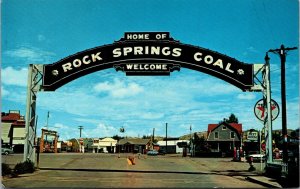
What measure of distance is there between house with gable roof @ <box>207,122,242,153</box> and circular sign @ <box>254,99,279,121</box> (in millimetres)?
60140

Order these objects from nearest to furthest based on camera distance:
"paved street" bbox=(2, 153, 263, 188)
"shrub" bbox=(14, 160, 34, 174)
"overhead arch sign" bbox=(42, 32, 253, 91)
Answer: "paved street" bbox=(2, 153, 263, 188), "shrub" bbox=(14, 160, 34, 174), "overhead arch sign" bbox=(42, 32, 253, 91)

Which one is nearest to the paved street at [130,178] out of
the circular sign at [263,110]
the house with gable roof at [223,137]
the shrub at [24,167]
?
the shrub at [24,167]

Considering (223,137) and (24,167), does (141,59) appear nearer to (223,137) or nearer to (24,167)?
(24,167)

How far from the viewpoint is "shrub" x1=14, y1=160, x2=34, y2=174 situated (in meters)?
22.4

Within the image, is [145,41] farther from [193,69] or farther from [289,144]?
[289,144]

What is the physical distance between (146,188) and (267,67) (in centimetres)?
1289

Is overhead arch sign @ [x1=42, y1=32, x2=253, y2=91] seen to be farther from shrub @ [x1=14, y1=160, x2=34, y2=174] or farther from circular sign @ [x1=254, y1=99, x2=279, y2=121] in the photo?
shrub @ [x1=14, y1=160, x2=34, y2=174]

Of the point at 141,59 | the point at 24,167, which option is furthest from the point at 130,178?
the point at 141,59

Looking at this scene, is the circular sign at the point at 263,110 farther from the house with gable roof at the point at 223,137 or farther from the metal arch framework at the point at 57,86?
the house with gable roof at the point at 223,137

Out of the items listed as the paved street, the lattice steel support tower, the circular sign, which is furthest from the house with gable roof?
the lattice steel support tower

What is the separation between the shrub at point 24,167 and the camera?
22438 mm

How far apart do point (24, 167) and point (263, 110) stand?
48.4 feet

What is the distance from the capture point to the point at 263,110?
79.5 feet

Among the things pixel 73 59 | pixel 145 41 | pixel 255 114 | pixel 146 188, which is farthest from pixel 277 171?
pixel 73 59
